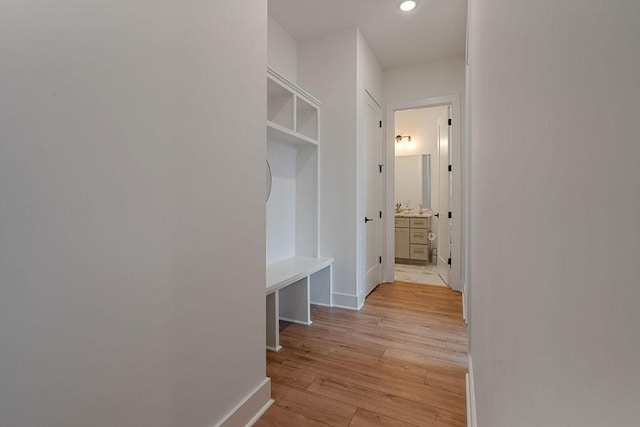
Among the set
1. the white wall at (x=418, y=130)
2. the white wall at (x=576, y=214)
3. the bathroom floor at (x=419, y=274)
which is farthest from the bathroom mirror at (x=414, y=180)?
the white wall at (x=576, y=214)

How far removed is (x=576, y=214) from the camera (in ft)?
0.87

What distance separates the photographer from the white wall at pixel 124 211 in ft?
Result: 2.48

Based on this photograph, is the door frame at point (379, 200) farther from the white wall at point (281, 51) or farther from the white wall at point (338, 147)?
the white wall at point (281, 51)

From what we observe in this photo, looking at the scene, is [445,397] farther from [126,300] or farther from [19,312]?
[19,312]

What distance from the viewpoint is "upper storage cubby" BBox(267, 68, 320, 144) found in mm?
2510

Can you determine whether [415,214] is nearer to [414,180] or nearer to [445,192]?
[414,180]

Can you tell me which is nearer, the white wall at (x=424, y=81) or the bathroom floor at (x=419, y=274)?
the white wall at (x=424, y=81)

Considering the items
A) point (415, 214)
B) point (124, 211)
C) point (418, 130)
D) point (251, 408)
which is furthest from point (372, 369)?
point (418, 130)

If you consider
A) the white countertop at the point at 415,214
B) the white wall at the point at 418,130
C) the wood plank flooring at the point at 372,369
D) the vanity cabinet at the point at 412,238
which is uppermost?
the white wall at the point at 418,130

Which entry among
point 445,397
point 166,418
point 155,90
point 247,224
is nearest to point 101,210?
point 155,90

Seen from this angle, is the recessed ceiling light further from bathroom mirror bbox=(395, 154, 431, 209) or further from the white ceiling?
bathroom mirror bbox=(395, 154, 431, 209)

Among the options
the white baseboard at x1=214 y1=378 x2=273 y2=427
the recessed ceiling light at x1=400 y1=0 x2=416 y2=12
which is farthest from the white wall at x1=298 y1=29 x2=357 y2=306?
the white baseboard at x1=214 y1=378 x2=273 y2=427

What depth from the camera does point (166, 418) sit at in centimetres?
112

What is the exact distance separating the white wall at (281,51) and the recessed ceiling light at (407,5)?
1.15 metres
